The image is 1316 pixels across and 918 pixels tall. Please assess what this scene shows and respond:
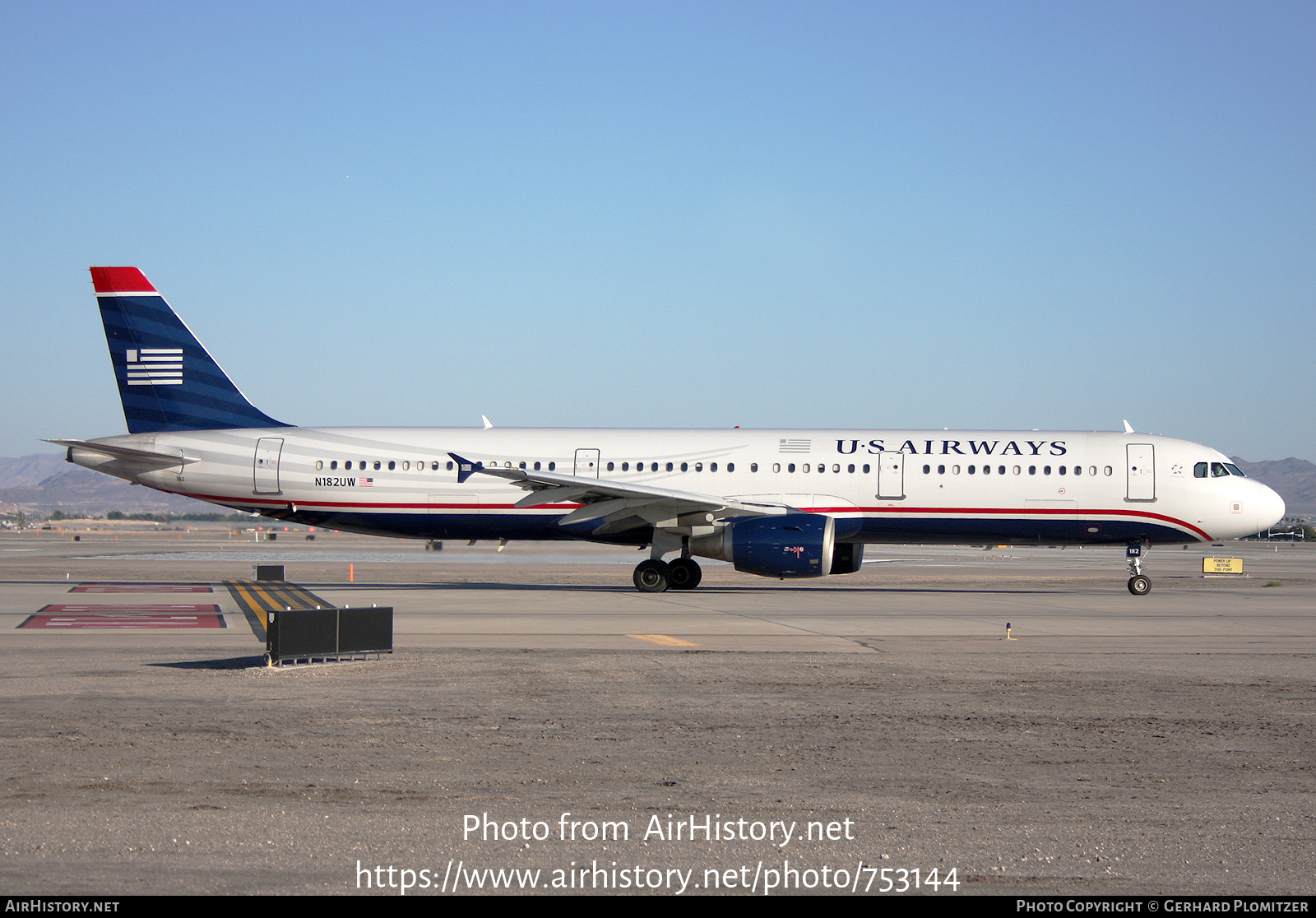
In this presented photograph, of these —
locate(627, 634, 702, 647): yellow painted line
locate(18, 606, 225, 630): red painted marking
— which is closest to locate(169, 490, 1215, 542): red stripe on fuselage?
locate(18, 606, 225, 630): red painted marking

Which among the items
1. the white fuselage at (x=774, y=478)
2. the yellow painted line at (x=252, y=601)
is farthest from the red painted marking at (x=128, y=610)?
the white fuselage at (x=774, y=478)

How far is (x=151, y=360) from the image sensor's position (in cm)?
2792

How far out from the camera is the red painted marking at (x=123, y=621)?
17.6 m

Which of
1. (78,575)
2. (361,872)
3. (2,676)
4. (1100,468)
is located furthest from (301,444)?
(361,872)

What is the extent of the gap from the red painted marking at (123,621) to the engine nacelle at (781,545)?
34.9 feet

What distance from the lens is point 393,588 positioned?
90.6 feet

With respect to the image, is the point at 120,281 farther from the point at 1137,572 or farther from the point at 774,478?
the point at 1137,572

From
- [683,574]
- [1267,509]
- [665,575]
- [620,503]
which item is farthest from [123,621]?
[1267,509]

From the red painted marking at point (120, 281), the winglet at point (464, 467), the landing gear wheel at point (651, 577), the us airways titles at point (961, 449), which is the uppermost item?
the red painted marking at point (120, 281)

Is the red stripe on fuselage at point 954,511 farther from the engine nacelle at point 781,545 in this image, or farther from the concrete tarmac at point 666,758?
the concrete tarmac at point 666,758

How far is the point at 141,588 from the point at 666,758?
22.2 m

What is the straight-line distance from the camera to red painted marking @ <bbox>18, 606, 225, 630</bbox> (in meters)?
17.6

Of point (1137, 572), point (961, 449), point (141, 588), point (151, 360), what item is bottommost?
point (141, 588)
